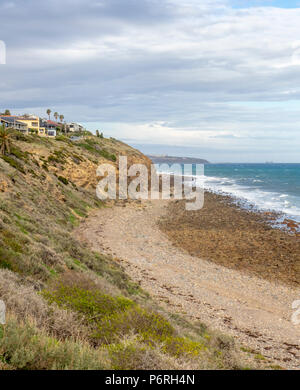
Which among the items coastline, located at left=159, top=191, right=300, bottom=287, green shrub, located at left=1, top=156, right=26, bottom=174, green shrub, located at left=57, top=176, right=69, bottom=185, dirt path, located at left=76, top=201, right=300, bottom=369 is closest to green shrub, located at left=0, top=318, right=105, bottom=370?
dirt path, located at left=76, top=201, right=300, bottom=369

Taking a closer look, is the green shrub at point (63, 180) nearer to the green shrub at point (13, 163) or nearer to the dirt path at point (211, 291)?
the green shrub at point (13, 163)

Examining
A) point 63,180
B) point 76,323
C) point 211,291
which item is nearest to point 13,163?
point 63,180

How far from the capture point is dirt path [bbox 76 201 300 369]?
39.5ft

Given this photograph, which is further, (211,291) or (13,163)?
(13,163)

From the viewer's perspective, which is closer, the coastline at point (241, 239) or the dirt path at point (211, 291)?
the dirt path at point (211, 291)

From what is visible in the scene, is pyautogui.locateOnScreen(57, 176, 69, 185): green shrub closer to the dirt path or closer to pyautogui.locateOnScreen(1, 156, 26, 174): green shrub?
pyautogui.locateOnScreen(1, 156, 26, 174): green shrub

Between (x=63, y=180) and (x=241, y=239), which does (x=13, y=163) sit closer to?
(x=63, y=180)

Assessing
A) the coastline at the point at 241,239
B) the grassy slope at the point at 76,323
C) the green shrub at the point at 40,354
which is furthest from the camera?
the coastline at the point at 241,239

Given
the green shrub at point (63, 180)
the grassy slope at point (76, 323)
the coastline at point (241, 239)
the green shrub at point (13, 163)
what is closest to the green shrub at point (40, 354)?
the grassy slope at point (76, 323)

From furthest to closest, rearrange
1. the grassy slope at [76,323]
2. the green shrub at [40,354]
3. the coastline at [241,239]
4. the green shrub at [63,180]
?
the green shrub at [63,180] < the coastline at [241,239] < the grassy slope at [76,323] < the green shrub at [40,354]

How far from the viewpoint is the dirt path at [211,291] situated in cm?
1205

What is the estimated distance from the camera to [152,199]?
50.1 metres

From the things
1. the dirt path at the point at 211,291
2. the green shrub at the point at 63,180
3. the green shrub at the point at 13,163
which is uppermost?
the green shrub at the point at 13,163

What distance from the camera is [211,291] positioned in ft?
53.6
